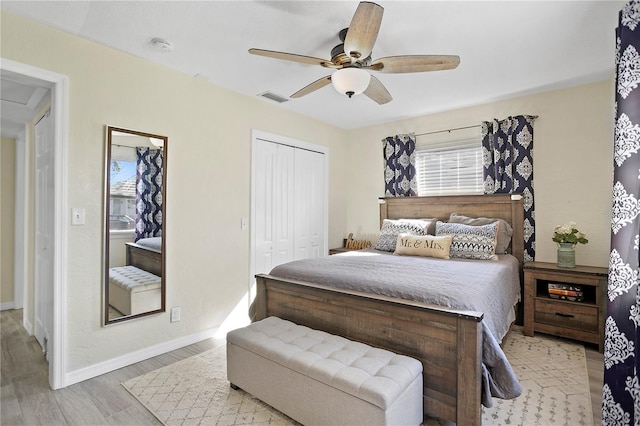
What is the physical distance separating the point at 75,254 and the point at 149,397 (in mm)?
1170

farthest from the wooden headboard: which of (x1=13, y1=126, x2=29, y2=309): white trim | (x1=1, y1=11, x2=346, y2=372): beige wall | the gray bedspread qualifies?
(x1=13, y1=126, x2=29, y2=309): white trim

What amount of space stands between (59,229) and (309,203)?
279 cm

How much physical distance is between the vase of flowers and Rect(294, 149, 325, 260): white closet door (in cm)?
277

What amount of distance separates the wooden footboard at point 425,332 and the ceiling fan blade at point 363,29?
151 centimetres

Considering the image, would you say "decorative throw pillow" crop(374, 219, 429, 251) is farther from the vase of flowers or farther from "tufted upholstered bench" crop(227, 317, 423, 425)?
"tufted upholstered bench" crop(227, 317, 423, 425)

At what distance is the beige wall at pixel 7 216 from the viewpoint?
13.6ft

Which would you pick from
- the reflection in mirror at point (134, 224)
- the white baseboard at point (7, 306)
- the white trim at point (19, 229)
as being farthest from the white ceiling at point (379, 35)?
the white baseboard at point (7, 306)

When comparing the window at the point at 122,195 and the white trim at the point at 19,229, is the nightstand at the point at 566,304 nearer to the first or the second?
the window at the point at 122,195

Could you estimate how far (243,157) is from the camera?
11.8ft

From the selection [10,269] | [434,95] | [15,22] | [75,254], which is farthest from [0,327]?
[434,95]

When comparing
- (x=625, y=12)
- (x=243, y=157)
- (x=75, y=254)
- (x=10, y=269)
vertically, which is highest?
(x=625, y=12)

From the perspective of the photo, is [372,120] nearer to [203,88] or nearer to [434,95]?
[434,95]

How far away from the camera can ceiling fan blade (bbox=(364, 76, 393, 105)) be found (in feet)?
8.06

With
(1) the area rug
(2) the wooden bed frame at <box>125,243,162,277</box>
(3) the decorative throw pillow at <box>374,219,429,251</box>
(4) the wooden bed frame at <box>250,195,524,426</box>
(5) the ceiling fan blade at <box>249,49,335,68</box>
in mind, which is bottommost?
(1) the area rug
